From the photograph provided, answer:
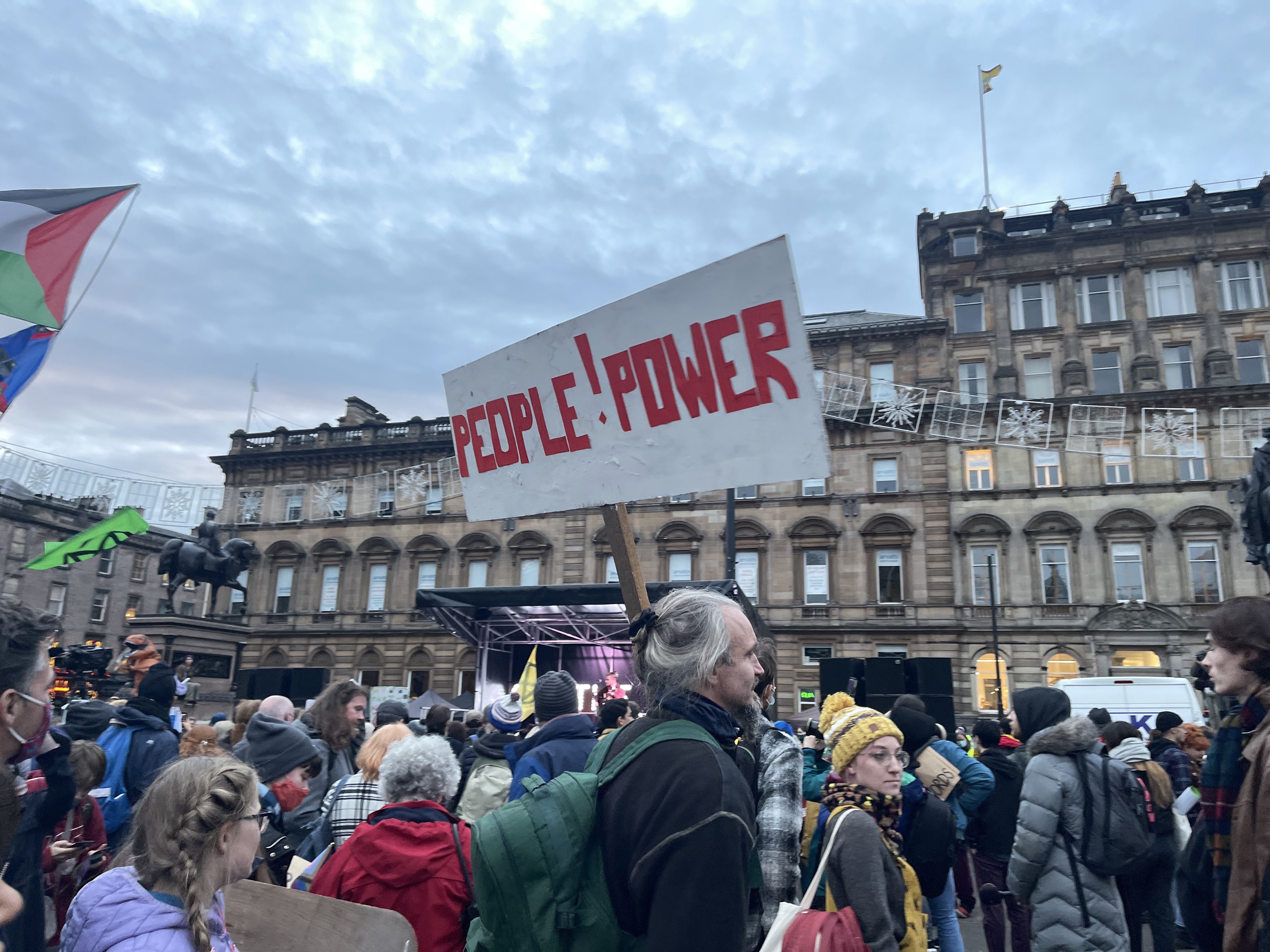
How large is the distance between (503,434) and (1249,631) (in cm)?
321

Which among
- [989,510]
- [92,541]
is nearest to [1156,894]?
[92,541]

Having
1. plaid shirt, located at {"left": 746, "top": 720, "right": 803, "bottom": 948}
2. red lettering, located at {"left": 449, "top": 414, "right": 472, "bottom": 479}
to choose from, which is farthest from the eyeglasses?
red lettering, located at {"left": 449, "top": 414, "right": 472, "bottom": 479}

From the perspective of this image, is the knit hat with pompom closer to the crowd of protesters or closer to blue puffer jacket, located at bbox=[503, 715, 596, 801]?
the crowd of protesters

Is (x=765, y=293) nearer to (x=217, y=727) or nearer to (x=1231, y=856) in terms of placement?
(x=1231, y=856)

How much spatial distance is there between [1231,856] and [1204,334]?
3556 centimetres

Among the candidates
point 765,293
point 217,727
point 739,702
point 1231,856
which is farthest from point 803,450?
point 217,727

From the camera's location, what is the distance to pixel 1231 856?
3025 mm

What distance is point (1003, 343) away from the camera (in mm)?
33781

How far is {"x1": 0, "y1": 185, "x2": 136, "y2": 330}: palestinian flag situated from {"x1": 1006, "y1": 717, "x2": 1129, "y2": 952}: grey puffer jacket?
716 centimetres

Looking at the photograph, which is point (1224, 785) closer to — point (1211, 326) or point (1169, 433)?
point (1169, 433)

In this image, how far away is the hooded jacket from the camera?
543 cm

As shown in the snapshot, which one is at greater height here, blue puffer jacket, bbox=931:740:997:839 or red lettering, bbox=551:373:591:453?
red lettering, bbox=551:373:591:453

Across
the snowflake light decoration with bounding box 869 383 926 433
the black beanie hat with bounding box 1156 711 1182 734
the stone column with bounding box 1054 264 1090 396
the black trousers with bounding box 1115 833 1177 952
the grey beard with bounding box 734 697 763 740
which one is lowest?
the black trousers with bounding box 1115 833 1177 952

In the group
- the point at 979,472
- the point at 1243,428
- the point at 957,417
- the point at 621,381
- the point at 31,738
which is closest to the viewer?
the point at 31,738
